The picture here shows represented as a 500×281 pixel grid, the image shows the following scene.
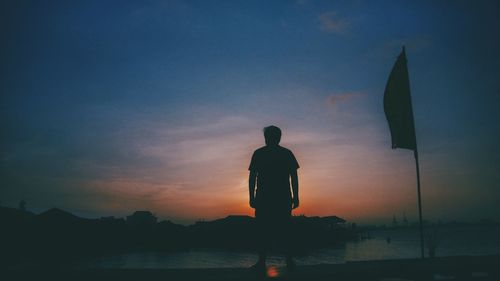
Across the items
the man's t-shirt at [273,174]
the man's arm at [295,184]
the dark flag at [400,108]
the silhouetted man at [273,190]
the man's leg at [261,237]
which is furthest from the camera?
the dark flag at [400,108]

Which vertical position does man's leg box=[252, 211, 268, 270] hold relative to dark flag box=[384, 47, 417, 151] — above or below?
below

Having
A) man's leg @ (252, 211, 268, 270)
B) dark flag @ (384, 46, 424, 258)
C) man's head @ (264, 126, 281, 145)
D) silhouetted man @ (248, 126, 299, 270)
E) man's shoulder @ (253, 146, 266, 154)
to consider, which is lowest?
man's leg @ (252, 211, 268, 270)

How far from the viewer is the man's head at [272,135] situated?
5.70 metres

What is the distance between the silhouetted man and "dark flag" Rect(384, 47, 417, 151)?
3.34 metres

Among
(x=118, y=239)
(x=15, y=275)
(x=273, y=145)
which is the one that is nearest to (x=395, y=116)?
(x=273, y=145)

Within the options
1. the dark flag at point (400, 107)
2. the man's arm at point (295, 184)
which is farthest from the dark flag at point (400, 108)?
the man's arm at point (295, 184)

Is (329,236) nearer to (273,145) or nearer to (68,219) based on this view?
(68,219)

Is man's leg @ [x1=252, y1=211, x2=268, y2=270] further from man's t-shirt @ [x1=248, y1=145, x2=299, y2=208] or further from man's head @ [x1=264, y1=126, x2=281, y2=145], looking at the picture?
man's head @ [x1=264, y1=126, x2=281, y2=145]

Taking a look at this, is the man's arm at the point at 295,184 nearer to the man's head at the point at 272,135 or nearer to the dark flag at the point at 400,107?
the man's head at the point at 272,135

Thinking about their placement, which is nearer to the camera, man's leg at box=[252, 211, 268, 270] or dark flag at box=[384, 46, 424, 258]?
man's leg at box=[252, 211, 268, 270]

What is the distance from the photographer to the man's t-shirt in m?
5.46

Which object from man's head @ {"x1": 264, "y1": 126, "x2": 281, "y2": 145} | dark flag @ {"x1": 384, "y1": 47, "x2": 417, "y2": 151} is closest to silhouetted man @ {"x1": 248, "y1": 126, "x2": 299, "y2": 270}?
man's head @ {"x1": 264, "y1": 126, "x2": 281, "y2": 145}

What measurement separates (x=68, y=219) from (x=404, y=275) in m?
51.1

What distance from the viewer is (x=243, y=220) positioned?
409 ft
